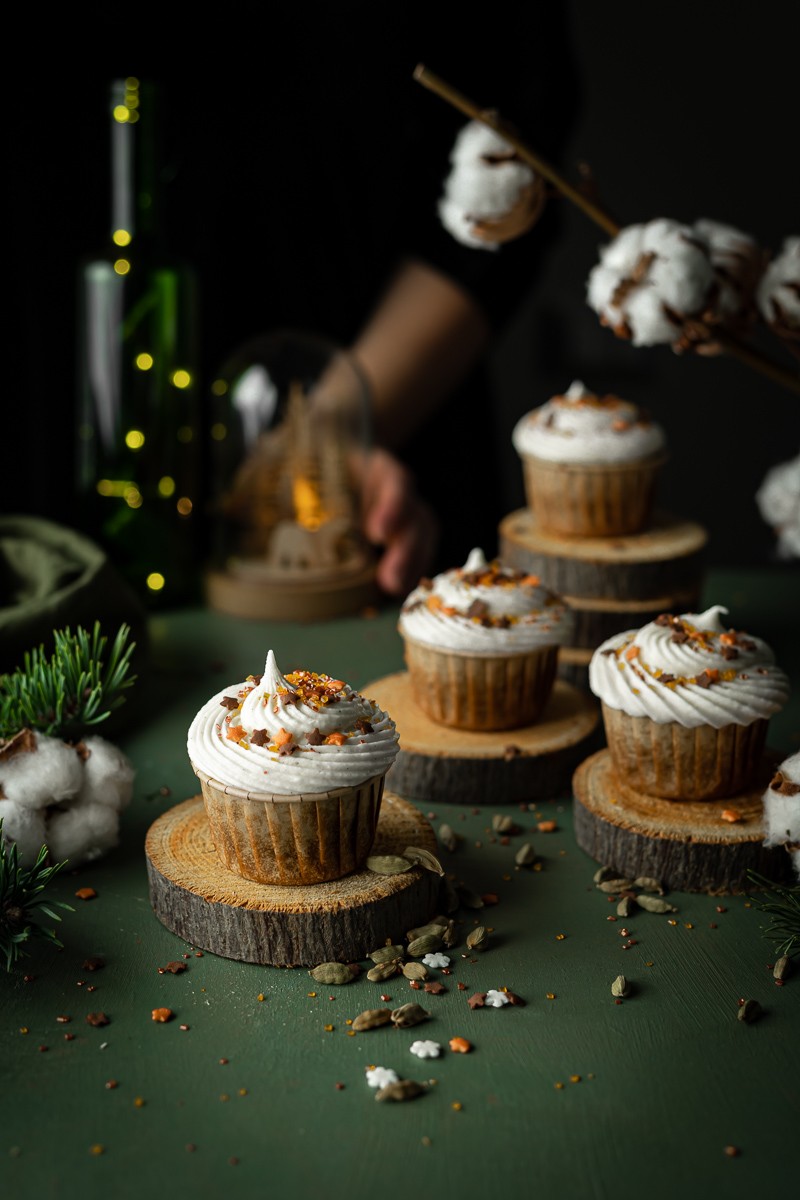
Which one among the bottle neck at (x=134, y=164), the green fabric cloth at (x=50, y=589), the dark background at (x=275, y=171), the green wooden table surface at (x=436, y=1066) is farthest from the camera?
the dark background at (x=275, y=171)

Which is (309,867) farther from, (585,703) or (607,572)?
(607,572)

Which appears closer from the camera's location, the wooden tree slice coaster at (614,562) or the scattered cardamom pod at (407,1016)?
the scattered cardamom pod at (407,1016)

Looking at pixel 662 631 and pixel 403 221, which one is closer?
pixel 662 631

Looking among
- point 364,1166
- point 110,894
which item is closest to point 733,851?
point 364,1166

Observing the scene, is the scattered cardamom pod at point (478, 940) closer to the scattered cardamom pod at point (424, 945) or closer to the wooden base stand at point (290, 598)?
the scattered cardamom pod at point (424, 945)

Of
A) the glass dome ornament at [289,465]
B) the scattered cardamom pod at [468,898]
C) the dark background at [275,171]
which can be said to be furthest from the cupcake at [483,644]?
the dark background at [275,171]

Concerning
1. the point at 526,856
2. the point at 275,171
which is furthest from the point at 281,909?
the point at 275,171
